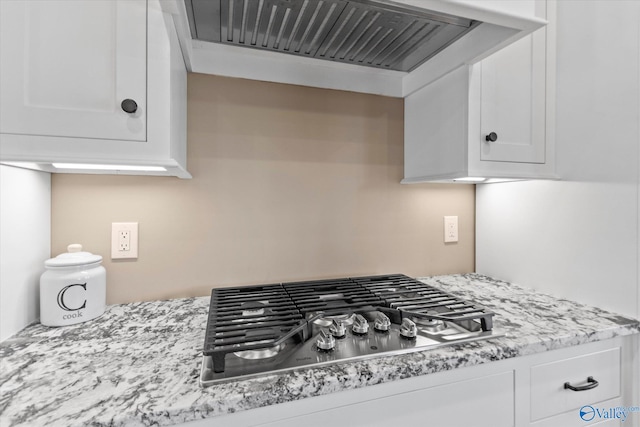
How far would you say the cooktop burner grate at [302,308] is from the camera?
0.73m

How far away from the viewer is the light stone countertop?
22.5 inches

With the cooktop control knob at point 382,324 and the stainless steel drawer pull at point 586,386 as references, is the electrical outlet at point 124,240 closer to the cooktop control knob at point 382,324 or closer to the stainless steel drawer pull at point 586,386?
the cooktop control knob at point 382,324

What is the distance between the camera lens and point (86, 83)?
744 millimetres

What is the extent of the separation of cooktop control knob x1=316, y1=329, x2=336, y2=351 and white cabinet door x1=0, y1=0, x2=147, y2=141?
2.20ft

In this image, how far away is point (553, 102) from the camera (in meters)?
1.20

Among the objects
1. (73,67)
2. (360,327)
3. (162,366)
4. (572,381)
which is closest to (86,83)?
(73,67)

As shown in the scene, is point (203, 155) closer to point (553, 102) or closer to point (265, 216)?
point (265, 216)

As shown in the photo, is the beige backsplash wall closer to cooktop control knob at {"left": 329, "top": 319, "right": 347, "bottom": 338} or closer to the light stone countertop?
the light stone countertop

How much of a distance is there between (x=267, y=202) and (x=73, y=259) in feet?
2.18

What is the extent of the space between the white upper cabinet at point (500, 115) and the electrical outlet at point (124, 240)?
45.7 inches

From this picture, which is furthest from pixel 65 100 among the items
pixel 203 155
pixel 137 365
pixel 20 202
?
pixel 137 365

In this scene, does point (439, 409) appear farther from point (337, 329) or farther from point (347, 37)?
point (347, 37)

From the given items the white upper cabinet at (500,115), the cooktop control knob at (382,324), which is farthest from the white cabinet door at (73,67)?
the white upper cabinet at (500,115)

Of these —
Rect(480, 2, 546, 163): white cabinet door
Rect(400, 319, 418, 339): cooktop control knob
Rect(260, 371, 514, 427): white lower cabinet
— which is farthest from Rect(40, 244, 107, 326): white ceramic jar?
Rect(480, 2, 546, 163): white cabinet door
